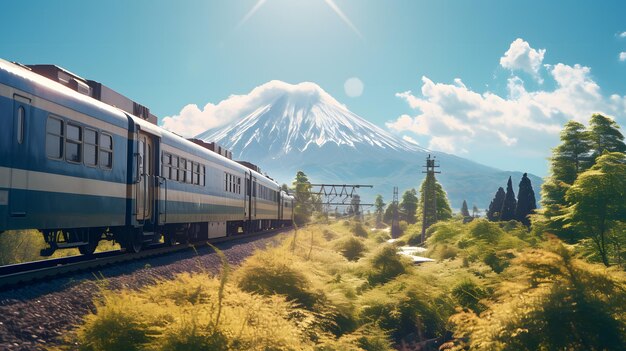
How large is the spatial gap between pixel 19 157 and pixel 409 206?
300 feet

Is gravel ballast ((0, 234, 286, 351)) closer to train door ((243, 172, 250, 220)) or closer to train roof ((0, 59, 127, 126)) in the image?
train roof ((0, 59, 127, 126))

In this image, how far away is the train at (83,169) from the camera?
8664 millimetres

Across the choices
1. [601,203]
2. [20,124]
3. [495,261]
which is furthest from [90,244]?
[601,203]

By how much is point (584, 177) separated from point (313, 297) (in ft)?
37.3

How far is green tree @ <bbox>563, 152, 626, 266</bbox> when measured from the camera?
1578 centimetres

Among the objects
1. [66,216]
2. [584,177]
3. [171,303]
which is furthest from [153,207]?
[584,177]

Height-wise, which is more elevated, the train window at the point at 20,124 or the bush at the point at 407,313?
the train window at the point at 20,124

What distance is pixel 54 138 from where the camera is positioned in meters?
9.61

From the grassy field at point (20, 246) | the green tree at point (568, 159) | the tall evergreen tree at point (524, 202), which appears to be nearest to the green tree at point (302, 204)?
the tall evergreen tree at point (524, 202)

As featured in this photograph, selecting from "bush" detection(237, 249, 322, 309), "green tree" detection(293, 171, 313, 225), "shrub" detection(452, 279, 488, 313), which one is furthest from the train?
"green tree" detection(293, 171, 313, 225)

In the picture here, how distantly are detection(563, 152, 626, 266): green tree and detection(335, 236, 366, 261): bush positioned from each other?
27.0 ft

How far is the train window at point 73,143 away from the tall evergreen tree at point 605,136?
1097 inches

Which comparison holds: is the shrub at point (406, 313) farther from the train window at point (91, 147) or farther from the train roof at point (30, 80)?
the train roof at point (30, 80)

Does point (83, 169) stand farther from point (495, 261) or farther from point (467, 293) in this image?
point (495, 261)
